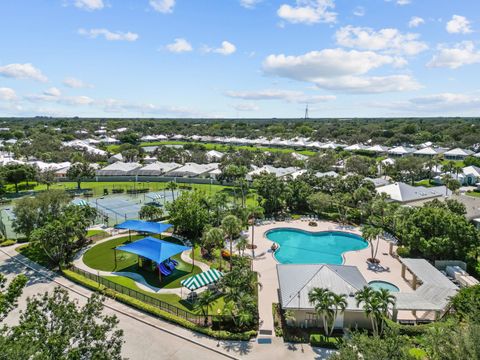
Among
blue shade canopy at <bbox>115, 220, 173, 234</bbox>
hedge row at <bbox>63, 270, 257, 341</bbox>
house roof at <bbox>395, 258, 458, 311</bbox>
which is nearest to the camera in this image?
hedge row at <bbox>63, 270, 257, 341</bbox>

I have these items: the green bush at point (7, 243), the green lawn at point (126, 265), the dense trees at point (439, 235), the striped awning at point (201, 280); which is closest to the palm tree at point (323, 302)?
the striped awning at point (201, 280)

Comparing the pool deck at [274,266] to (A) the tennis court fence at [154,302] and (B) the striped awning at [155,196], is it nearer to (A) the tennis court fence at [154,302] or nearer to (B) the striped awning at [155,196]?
(A) the tennis court fence at [154,302]

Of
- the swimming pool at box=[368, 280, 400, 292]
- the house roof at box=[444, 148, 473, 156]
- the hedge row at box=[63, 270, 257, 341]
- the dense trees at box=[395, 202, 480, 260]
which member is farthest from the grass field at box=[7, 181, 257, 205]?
the house roof at box=[444, 148, 473, 156]

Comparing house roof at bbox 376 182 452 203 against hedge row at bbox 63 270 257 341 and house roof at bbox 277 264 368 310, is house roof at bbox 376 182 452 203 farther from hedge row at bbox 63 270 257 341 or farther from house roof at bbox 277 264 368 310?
hedge row at bbox 63 270 257 341

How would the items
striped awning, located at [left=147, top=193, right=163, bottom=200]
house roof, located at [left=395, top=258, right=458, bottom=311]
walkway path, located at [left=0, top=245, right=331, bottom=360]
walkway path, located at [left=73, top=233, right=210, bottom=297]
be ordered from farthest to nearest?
1. striped awning, located at [left=147, top=193, right=163, bottom=200]
2. walkway path, located at [left=73, top=233, right=210, bottom=297]
3. house roof, located at [left=395, top=258, right=458, bottom=311]
4. walkway path, located at [left=0, top=245, right=331, bottom=360]

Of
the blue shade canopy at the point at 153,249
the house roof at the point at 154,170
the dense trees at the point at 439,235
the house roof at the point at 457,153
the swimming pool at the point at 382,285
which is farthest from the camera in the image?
the house roof at the point at 457,153
